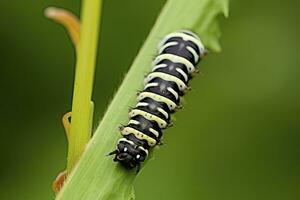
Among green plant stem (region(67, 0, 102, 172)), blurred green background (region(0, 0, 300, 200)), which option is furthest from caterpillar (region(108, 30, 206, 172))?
blurred green background (region(0, 0, 300, 200))

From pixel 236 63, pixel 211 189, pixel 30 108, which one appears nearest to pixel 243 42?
pixel 236 63

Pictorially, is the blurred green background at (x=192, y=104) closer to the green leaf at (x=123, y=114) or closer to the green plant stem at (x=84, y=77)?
the green leaf at (x=123, y=114)

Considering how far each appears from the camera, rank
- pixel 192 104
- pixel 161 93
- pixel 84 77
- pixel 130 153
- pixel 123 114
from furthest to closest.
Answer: pixel 192 104 < pixel 161 93 < pixel 130 153 < pixel 123 114 < pixel 84 77

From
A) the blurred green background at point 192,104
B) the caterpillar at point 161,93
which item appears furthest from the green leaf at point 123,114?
the blurred green background at point 192,104

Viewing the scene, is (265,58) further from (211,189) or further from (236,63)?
(211,189)

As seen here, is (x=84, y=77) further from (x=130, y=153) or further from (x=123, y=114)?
(x=130, y=153)

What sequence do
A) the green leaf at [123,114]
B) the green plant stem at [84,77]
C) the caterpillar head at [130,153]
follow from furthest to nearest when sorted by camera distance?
the caterpillar head at [130,153] < the green leaf at [123,114] < the green plant stem at [84,77]

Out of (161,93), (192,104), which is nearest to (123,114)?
(161,93)
